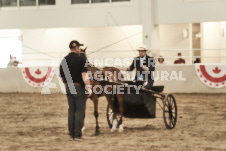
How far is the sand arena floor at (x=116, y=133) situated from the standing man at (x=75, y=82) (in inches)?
22.7

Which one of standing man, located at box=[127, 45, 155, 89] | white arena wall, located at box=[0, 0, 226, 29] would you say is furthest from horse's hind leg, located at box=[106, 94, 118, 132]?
white arena wall, located at box=[0, 0, 226, 29]

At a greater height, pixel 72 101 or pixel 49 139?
pixel 72 101

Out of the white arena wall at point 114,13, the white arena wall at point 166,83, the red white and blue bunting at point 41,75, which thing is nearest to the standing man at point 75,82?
the white arena wall at point 166,83

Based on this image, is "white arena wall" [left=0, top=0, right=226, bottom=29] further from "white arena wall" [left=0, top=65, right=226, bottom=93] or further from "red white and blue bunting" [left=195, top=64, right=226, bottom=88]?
"red white and blue bunting" [left=195, top=64, right=226, bottom=88]

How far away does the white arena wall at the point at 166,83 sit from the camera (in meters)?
23.6

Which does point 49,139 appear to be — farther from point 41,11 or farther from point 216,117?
point 41,11

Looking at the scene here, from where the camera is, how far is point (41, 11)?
2997 centimetres

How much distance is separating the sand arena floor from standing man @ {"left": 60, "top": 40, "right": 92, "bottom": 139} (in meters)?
0.58

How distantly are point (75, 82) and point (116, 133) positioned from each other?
200 centimetres

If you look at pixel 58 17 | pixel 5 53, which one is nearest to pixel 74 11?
pixel 58 17

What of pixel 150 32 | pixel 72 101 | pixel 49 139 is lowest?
pixel 49 139

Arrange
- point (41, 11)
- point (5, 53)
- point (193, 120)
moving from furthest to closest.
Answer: point (5, 53) < point (41, 11) < point (193, 120)

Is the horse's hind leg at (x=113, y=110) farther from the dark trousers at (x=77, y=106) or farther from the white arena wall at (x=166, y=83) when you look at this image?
the white arena wall at (x=166, y=83)

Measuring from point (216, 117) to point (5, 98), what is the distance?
34.1 feet
